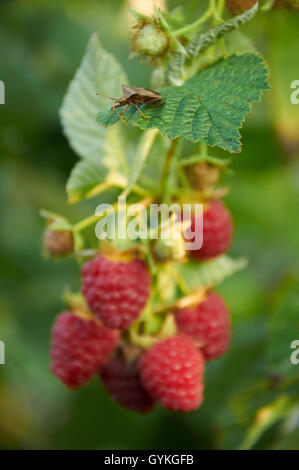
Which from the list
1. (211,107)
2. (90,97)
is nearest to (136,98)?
(211,107)

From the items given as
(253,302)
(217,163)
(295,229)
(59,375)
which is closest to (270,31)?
(295,229)

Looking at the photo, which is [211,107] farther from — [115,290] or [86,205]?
[86,205]

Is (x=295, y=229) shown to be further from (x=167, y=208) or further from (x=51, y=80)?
(x=167, y=208)

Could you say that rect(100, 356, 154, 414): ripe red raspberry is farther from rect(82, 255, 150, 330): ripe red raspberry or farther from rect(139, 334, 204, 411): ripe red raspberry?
rect(82, 255, 150, 330): ripe red raspberry

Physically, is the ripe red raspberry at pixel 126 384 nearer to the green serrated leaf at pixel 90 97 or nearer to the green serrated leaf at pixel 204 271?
the green serrated leaf at pixel 204 271

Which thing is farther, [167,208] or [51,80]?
[51,80]

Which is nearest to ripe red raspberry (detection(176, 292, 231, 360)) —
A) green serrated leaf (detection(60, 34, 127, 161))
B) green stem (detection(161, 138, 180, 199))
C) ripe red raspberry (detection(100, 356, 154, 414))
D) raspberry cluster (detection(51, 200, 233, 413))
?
raspberry cluster (detection(51, 200, 233, 413))
